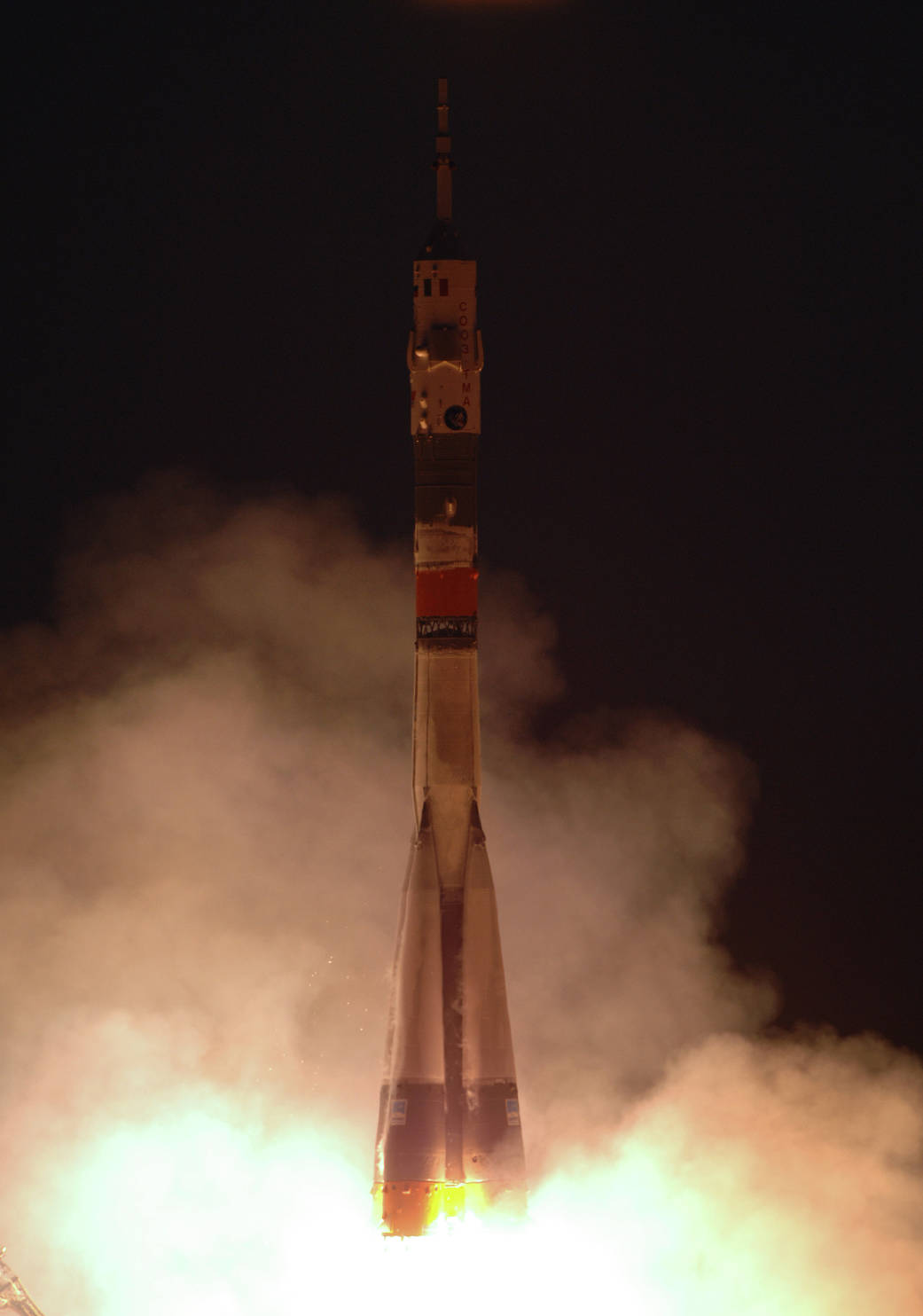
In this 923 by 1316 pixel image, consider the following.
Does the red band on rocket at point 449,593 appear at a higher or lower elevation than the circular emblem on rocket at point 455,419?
lower

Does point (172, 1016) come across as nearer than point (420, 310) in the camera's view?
No

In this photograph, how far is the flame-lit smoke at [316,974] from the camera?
56.6ft

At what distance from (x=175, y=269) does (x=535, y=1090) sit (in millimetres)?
10215

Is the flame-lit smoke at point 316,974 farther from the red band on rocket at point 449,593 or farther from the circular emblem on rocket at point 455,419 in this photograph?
the circular emblem on rocket at point 455,419

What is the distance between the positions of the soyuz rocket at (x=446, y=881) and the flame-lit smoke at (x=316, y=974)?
120 inches

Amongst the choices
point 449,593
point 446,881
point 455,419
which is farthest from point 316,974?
point 455,419

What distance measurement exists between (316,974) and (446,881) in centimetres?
398

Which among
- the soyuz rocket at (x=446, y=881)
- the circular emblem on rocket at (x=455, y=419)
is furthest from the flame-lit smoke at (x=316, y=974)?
the circular emblem on rocket at (x=455, y=419)

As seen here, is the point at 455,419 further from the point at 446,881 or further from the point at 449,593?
the point at 446,881

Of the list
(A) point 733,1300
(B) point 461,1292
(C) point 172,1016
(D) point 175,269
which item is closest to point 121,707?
(C) point 172,1016

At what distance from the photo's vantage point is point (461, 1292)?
14539mm

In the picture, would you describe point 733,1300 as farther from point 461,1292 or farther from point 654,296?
point 654,296

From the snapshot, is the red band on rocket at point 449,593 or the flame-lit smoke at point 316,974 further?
the flame-lit smoke at point 316,974

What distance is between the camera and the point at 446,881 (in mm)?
15305
